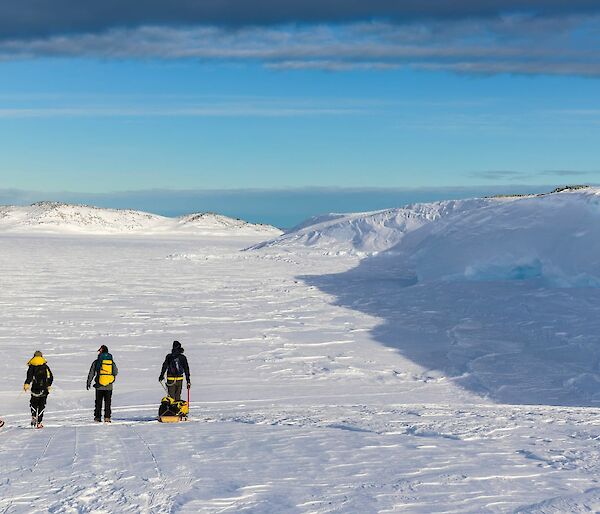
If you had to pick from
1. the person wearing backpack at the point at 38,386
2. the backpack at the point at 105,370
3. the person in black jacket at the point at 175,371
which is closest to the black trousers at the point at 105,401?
the backpack at the point at 105,370

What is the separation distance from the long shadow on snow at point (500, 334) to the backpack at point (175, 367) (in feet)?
22.9

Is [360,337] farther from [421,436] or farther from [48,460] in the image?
[48,460]

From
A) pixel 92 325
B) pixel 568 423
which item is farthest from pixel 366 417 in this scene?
pixel 92 325

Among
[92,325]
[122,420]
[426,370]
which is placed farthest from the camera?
[92,325]

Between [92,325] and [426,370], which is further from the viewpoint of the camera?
[92,325]

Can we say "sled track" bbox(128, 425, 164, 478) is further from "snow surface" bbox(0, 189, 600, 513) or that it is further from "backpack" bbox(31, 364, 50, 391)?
"backpack" bbox(31, 364, 50, 391)

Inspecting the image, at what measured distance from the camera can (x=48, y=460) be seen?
7.85 metres

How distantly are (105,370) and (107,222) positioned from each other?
515 feet

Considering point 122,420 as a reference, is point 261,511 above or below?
above

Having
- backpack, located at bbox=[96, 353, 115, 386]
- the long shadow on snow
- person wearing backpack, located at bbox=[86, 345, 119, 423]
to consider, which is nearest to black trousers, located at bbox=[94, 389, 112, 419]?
person wearing backpack, located at bbox=[86, 345, 119, 423]

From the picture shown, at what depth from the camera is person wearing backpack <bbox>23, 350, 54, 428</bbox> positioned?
10.8m

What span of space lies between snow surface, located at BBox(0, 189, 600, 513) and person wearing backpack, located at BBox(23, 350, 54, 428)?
30cm

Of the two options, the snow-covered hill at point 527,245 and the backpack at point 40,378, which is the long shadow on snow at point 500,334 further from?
the backpack at point 40,378

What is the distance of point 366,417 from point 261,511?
4893mm
